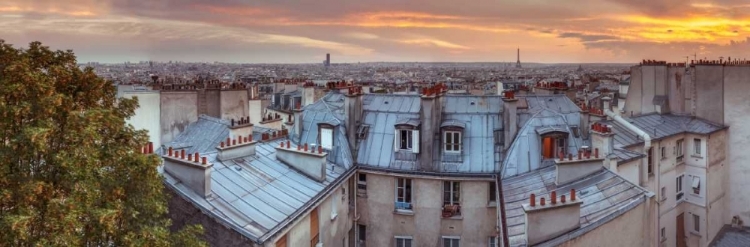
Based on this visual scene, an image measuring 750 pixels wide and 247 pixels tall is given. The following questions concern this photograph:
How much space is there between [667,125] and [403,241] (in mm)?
17292

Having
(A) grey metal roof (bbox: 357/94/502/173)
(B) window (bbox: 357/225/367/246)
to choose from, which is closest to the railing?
(A) grey metal roof (bbox: 357/94/502/173)

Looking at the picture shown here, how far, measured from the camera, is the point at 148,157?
1069cm

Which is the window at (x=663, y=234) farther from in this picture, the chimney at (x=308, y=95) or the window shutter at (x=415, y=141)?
the chimney at (x=308, y=95)

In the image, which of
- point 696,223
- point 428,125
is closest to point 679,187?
point 696,223

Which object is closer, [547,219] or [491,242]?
[547,219]

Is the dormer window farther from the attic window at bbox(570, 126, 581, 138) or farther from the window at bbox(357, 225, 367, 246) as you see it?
the attic window at bbox(570, 126, 581, 138)

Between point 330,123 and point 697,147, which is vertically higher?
point 330,123

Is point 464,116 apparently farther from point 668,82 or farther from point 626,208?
point 668,82

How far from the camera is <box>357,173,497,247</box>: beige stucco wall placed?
893 inches

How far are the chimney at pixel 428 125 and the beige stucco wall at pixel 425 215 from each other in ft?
2.74

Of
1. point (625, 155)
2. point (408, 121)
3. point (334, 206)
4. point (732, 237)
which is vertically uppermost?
point (408, 121)

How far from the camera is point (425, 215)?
22859mm

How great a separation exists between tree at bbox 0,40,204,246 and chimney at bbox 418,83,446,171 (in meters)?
13.7

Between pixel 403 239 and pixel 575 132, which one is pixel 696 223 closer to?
pixel 575 132
